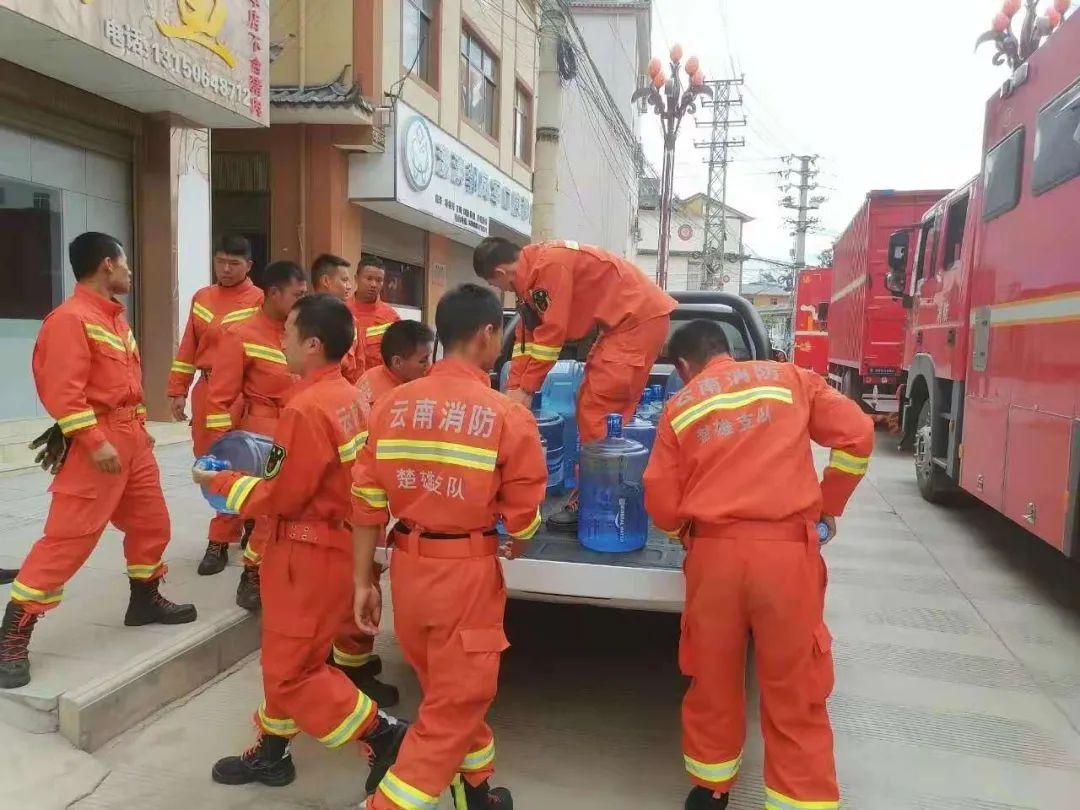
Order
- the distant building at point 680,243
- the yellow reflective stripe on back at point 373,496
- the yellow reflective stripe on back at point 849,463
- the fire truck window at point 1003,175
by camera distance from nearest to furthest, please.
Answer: the yellow reflective stripe on back at point 373,496
the yellow reflective stripe on back at point 849,463
the fire truck window at point 1003,175
the distant building at point 680,243

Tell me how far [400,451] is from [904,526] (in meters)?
6.06

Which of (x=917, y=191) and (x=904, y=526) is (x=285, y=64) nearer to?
(x=917, y=191)

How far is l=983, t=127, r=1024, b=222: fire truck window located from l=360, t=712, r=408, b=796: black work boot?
16.6ft

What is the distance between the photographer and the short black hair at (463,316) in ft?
8.11

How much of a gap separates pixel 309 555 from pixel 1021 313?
4627 mm

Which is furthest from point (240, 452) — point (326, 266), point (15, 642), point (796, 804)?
point (796, 804)

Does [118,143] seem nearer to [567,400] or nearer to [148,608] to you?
[567,400]

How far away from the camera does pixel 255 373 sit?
13.7ft

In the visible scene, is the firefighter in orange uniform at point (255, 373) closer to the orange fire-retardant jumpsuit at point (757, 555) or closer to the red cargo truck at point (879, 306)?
the orange fire-retardant jumpsuit at point (757, 555)

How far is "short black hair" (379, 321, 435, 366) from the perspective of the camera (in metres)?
3.41

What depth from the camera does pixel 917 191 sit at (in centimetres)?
1180

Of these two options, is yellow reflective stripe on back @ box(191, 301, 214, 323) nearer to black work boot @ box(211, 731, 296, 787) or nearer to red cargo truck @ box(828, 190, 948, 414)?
black work boot @ box(211, 731, 296, 787)

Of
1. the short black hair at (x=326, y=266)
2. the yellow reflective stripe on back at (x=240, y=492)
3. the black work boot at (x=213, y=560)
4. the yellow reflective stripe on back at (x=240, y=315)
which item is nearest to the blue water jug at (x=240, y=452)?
the yellow reflective stripe on back at (x=240, y=315)

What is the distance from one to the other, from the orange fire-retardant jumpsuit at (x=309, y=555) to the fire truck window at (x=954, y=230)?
638cm
